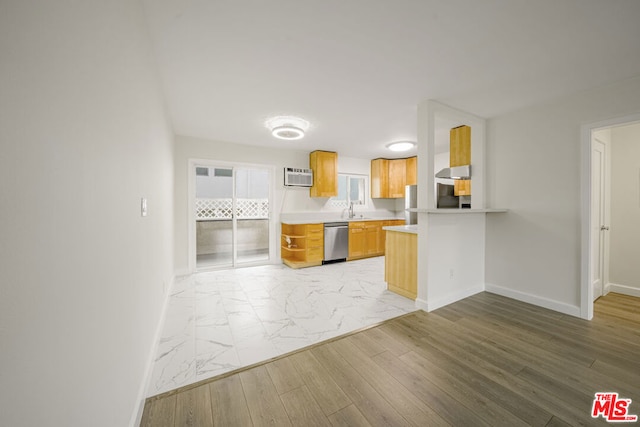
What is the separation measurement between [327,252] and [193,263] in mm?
2544

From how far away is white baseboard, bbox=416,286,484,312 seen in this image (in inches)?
107

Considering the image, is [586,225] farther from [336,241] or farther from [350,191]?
[350,191]

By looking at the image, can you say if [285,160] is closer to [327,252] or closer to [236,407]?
[327,252]

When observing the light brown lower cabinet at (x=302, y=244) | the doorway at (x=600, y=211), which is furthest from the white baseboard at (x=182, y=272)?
the doorway at (x=600, y=211)

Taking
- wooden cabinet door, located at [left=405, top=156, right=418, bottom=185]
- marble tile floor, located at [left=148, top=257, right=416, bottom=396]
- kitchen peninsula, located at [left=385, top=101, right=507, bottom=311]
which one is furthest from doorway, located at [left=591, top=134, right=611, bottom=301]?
wooden cabinet door, located at [left=405, top=156, right=418, bottom=185]

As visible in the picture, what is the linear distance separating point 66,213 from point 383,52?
2.20 metres

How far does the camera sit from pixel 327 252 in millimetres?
4984

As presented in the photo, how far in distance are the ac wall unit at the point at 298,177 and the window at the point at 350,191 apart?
0.87 metres

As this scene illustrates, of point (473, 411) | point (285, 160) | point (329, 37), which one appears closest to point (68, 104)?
point (329, 37)

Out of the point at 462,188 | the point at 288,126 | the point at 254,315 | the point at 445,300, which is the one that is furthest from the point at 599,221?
the point at 254,315

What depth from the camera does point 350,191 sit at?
6160 mm

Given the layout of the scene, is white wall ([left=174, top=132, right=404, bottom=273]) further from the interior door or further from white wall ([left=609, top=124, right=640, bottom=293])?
white wall ([left=609, top=124, right=640, bottom=293])

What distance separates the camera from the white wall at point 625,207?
306 cm

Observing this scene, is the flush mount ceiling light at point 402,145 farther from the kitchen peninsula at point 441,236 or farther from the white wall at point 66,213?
the white wall at point 66,213
